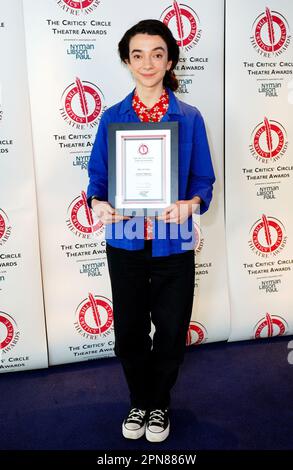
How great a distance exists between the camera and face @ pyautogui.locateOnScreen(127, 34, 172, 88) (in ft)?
5.17

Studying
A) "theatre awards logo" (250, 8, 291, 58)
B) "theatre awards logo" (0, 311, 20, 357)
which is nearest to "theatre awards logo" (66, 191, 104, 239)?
"theatre awards logo" (0, 311, 20, 357)

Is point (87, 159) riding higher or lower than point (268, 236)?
higher

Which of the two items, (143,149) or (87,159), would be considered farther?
(87,159)

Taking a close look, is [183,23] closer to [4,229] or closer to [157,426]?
[4,229]

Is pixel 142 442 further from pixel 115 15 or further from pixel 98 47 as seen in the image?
pixel 115 15

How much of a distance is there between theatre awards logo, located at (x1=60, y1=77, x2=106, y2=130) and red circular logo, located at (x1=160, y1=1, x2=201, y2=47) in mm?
492

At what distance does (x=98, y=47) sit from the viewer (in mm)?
2170

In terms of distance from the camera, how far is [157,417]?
1.85m

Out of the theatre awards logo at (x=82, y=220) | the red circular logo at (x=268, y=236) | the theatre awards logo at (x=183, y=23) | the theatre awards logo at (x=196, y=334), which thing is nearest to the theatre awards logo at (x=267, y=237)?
the red circular logo at (x=268, y=236)

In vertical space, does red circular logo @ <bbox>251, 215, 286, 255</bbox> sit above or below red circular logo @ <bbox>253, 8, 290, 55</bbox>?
below

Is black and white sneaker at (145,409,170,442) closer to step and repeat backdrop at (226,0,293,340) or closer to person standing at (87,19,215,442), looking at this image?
person standing at (87,19,215,442)

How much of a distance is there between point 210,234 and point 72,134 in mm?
931

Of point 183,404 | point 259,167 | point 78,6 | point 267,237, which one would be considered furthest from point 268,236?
point 78,6

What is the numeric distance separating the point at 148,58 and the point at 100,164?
1.37 feet
